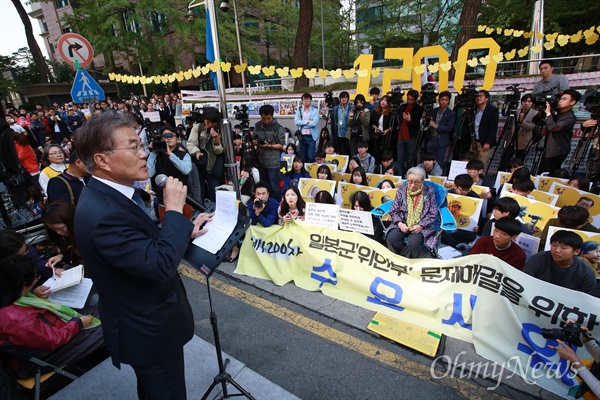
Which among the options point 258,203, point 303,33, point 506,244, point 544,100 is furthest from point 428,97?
point 303,33

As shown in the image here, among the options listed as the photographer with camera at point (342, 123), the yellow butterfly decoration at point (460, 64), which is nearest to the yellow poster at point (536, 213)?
the yellow butterfly decoration at point (460, 64)

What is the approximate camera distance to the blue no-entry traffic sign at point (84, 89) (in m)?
5.77

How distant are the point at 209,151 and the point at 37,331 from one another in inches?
144

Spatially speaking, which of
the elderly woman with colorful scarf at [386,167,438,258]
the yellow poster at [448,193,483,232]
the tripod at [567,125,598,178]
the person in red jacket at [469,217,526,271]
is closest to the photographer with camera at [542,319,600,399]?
the person in red jacket at [469,217,526,271]

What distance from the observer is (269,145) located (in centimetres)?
589

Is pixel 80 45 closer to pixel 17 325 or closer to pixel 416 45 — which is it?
pixel 17 325

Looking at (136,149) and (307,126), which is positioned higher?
(136,149)

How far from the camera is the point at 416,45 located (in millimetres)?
28953

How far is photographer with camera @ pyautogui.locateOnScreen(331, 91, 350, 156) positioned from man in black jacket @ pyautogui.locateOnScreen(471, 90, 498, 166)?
2775 millimetres

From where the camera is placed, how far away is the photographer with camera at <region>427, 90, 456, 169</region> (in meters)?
6.51

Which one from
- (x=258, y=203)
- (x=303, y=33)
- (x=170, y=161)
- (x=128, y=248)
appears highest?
(x=303, y=33)

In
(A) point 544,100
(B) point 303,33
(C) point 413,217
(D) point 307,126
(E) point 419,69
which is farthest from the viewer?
(B) point 303,33

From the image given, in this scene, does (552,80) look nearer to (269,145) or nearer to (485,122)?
(485,122)

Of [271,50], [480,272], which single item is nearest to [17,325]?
[480,272]
